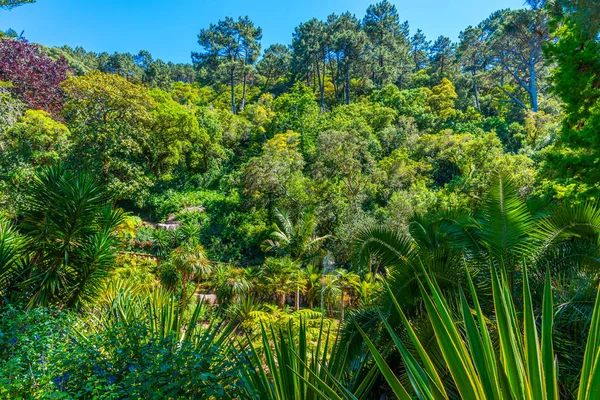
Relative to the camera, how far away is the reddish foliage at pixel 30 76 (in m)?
20.5

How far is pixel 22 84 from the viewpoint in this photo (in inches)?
834

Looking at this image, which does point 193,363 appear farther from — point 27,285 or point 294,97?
point 294,97

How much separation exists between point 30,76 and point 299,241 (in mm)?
22065

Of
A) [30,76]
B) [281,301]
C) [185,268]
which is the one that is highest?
[30,76]

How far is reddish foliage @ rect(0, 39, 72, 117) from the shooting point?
67.2 ft

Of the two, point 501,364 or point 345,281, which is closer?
point 501,364

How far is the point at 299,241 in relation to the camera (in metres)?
15.8

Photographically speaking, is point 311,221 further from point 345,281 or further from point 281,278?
point 345,281

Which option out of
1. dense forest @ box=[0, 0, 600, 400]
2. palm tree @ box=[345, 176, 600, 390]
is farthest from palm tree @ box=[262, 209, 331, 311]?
palm tree @ box=[345, 176, 600, 390]

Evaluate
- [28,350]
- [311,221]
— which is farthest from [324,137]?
[28,350]

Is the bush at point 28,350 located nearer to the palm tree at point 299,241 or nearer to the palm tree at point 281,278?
the palm tree at point 281,278

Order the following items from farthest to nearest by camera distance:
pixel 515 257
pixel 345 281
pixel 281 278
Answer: pixel 281 278
pixel 345 281
pixel 515 257

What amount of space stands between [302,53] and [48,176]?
31898 millimetres

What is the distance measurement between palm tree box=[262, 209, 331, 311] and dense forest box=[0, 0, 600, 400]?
116 mm
